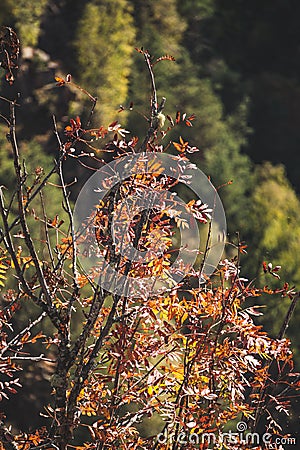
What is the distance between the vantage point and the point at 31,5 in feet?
9.62

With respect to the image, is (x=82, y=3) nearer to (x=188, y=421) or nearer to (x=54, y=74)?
(x=54, y=74)

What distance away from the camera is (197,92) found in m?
3.16

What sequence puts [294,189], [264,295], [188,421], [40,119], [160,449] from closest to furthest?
[188,421], [160,449], [264,295], [40,119], [294,189]

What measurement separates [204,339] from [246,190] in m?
2.17

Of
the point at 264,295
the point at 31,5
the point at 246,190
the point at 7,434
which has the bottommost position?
the point at 7,434

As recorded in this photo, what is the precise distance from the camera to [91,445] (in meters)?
1.00

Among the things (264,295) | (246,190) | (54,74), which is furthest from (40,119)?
(264,295)

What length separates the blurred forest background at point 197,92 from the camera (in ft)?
9.29

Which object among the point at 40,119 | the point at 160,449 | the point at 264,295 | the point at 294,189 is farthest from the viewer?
the point at 294,189

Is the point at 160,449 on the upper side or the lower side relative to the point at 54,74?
lower

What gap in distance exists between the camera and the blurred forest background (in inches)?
111

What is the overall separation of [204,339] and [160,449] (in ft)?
0.79

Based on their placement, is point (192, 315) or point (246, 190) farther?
point (246, 190)

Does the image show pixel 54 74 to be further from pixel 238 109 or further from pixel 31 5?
pixel 238 109
